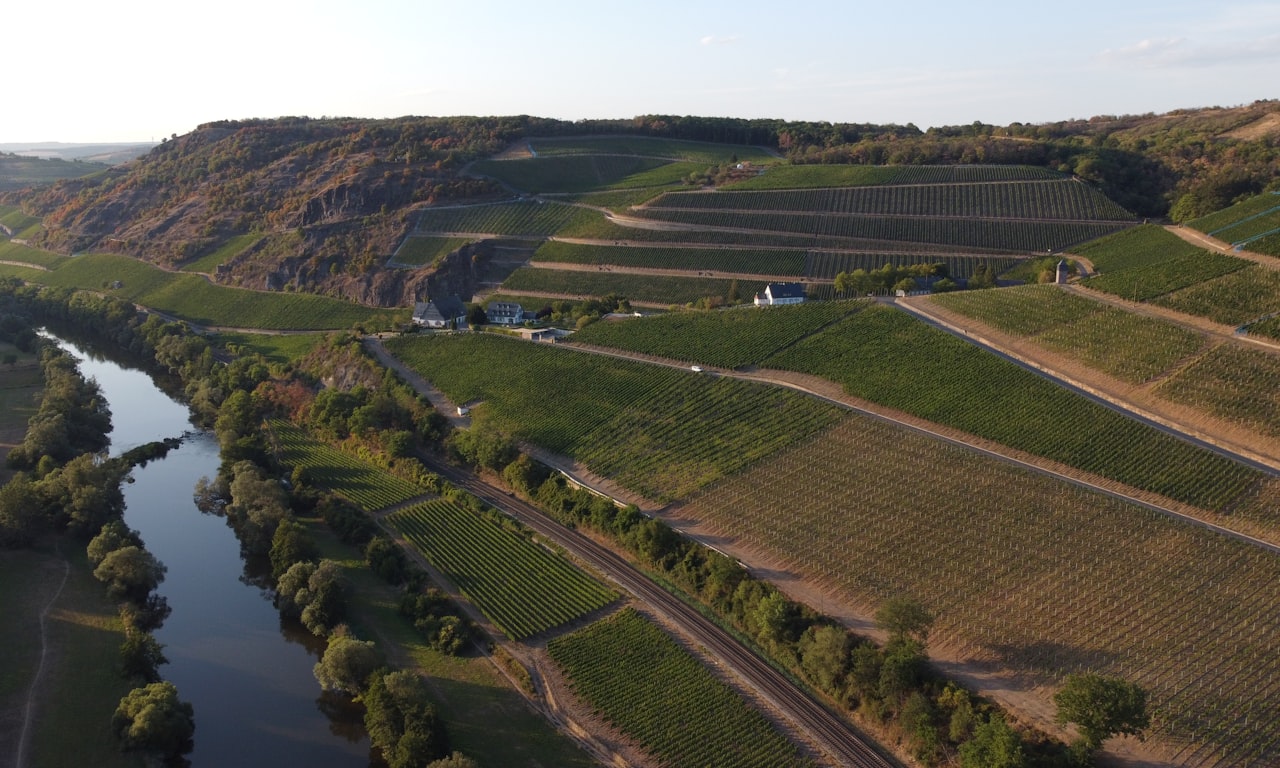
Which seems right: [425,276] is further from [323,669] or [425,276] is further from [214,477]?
[323,669]

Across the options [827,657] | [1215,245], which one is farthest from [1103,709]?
[1215,245]

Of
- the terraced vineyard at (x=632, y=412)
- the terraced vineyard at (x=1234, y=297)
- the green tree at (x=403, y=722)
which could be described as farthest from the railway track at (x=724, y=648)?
the terraced vineyard at (x=1234, y=297)

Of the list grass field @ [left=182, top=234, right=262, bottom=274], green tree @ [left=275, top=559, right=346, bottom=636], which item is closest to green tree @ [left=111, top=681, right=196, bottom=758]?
green tree @ [left=275, top=559, right=346, bottom=636]

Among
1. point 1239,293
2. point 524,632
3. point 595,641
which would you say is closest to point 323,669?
point 524,632

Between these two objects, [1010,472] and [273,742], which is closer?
[273,742]

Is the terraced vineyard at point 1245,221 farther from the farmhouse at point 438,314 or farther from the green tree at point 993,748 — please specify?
the farmhouse at point 438,314

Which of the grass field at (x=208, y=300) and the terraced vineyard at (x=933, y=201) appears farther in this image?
the grass field at (x=208, y=300)
